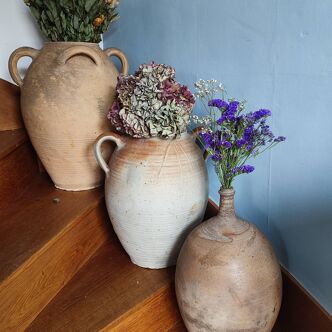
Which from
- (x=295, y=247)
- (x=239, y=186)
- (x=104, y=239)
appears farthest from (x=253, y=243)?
(x=104, y=239)

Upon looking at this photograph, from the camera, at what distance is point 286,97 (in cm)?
91

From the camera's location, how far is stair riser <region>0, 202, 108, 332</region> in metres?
0.91

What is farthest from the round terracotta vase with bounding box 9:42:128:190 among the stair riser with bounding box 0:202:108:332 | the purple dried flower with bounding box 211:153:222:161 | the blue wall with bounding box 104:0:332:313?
the purple dried flower with bounding box 211:153:222:161

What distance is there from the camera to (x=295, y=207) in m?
0.93

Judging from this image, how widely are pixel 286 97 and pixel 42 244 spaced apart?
739 mm

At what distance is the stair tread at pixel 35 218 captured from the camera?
97 centimetres

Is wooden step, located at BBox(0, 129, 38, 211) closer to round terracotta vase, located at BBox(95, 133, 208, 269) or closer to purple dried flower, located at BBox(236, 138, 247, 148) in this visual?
round terracotta vase, located at BBox(95, 133, 208, 269)

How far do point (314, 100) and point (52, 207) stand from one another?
848mm

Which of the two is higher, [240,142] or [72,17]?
[72,17]

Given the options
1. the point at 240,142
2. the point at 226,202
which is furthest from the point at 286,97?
the point at 226,202

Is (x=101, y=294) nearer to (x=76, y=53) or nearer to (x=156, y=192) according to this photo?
(x=156, y=192)

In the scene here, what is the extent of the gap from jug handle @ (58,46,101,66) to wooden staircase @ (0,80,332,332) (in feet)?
1.20

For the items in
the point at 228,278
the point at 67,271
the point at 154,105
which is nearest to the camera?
the point at 228,278

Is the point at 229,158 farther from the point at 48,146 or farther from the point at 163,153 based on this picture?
the point at 48,146
